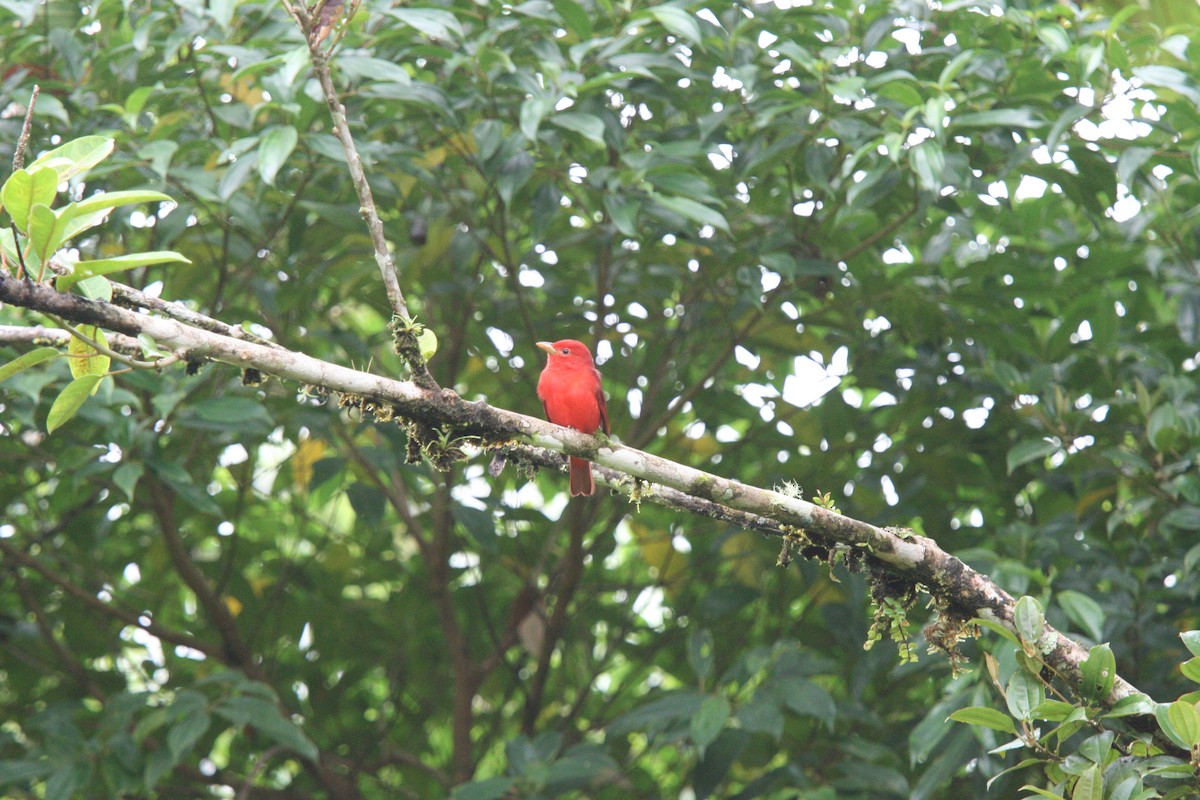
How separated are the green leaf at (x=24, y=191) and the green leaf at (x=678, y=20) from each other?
1817 mm

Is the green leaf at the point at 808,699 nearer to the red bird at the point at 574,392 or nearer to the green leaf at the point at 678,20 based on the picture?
the red bird at the point at 574,392

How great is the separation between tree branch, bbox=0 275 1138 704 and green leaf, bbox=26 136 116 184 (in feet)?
1.14

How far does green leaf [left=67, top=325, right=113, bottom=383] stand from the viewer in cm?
192

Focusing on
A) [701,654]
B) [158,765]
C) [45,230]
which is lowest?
[158,765]

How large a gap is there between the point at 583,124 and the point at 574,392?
0.88m

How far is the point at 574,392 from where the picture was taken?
3750mm

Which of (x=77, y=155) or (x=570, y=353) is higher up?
(x=77, y=155)

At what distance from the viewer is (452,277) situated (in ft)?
14.1

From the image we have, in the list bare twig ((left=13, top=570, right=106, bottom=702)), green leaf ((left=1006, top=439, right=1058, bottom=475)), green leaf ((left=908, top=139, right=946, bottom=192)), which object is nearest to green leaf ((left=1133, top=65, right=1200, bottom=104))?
green leaf ((left=908, top=139, right=946, bottom=192))

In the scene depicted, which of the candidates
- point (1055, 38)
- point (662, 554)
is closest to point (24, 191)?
point (1055, 38)

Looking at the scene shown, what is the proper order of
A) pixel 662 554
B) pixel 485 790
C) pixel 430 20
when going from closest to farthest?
pixel 430 20, pixel 485 790, pixel 662 554

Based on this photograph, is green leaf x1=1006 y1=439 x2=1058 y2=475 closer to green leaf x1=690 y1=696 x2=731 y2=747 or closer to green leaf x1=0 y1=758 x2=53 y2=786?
green leaf x1=690 y1=696 x2=731 y2=747

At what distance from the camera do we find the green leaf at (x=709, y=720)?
3.34 m

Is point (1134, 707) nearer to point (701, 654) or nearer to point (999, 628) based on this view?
point (999, 628)
